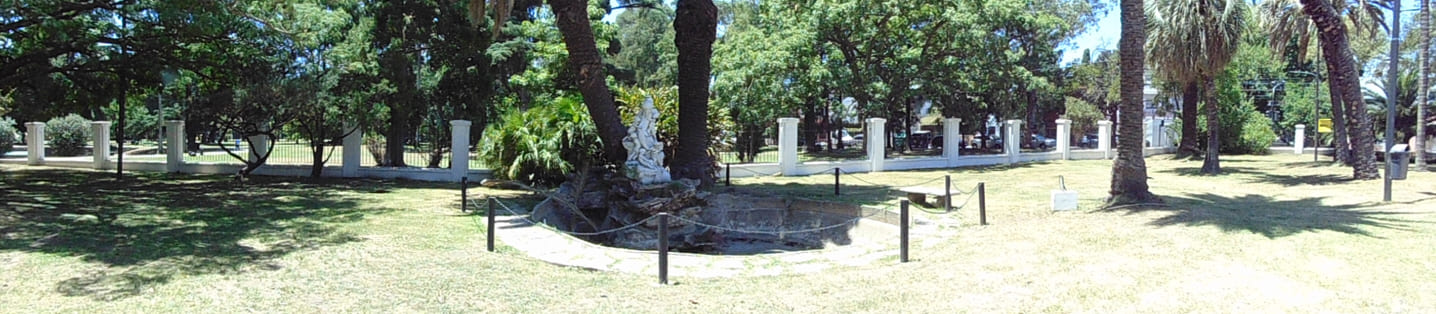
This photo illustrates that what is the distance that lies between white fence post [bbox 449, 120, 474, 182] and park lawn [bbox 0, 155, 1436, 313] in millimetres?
5347

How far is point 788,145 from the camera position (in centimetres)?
2100

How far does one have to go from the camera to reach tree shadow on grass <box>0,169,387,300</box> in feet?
24.3

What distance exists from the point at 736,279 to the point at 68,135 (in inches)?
1314

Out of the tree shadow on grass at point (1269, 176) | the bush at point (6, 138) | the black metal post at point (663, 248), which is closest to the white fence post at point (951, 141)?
the tree shadow on grass at point (1269, 176)

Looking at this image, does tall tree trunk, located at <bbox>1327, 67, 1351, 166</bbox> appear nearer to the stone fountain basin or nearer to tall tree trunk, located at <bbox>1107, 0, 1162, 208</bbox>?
tall tree trunk, located at <bbox>1107, 0, 1162, 208</bbox>

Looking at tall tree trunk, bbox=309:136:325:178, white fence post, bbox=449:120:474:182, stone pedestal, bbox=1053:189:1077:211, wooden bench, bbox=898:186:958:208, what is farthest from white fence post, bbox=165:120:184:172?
stone pedestal, bbox=1053:189:1077:211

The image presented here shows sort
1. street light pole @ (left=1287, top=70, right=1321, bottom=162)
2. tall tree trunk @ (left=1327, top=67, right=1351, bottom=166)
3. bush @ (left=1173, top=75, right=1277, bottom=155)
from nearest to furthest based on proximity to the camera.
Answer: tall tree trunk @ (left=1327, top=67, right=1351, bottom=166)
street light pole @ (left=1287, top=70, right=1321, bottom=162)
bush @ (left=1173, top=75, right=1277, bottom=155)

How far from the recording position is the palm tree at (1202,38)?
2083cm

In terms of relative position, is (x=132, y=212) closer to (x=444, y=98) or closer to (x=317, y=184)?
(x=317, y=184)

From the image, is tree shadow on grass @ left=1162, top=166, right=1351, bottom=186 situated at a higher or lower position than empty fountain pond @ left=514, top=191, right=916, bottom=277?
higher

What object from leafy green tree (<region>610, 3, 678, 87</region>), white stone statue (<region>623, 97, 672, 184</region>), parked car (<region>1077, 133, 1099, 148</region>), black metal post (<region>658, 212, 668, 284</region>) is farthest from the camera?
leafy green tree (<region>610, 3, 678, 87</region>)

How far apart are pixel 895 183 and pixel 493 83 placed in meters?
11.3

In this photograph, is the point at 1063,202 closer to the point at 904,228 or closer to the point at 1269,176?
the point at 904,228

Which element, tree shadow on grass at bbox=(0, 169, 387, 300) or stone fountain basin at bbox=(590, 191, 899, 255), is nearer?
tree shadow on grass at bbox=(0, 169, 387, 300)
